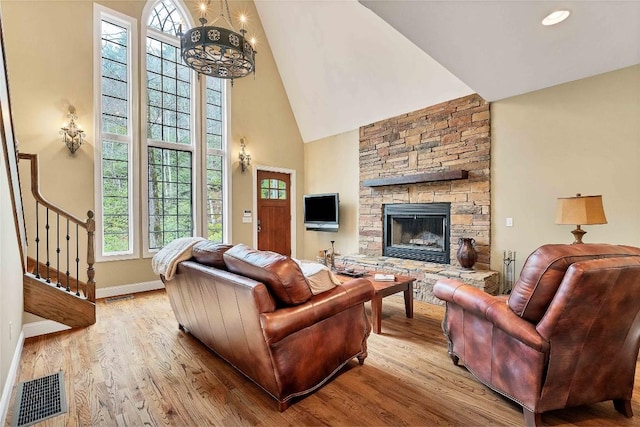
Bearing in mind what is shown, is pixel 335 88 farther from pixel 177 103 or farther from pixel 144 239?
pixel 144 239

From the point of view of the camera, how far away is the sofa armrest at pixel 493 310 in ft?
5.33

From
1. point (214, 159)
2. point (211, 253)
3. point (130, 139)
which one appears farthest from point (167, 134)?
point (211, 253)

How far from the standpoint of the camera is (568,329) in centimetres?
157

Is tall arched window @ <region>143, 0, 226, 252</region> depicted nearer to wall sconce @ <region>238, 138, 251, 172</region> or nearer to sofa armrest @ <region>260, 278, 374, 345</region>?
wall sconce @ <region>238, 138, 251, 172</region>

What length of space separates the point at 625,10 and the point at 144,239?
20.6 ft

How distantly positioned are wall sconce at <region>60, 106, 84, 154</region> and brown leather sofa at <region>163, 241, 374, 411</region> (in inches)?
125

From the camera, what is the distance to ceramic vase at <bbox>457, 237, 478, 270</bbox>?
4.21m

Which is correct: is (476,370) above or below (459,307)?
below

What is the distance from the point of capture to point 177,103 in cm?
534

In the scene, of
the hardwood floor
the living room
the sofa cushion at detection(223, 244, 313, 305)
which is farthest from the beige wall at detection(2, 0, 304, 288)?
the sofa cushion at detection(223, 244, 313, 305)

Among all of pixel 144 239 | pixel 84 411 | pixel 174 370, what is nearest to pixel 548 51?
pixel 174 370

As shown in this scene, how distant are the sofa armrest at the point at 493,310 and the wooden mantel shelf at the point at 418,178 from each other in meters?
2.46

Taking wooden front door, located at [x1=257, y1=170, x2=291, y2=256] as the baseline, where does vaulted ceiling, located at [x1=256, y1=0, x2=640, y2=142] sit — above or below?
above

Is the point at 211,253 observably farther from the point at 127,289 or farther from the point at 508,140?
the point at 508,140
